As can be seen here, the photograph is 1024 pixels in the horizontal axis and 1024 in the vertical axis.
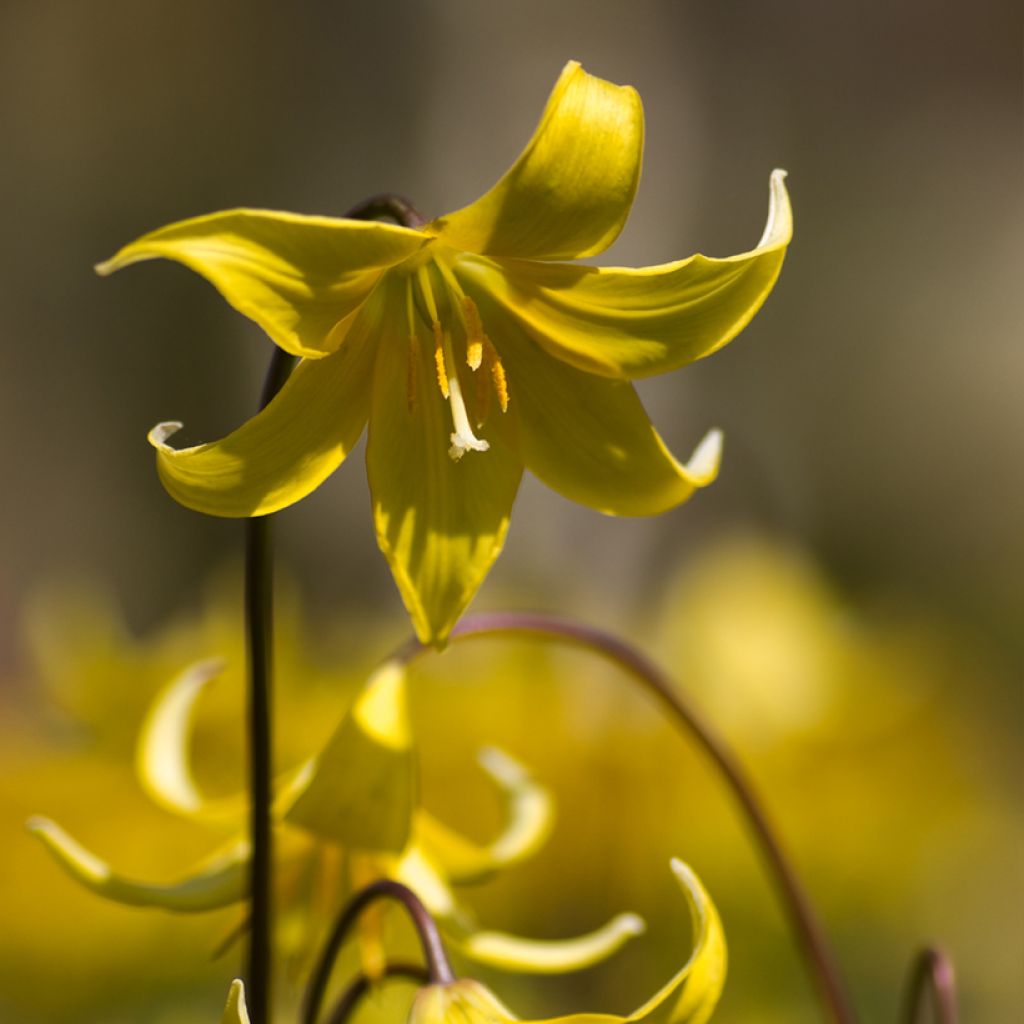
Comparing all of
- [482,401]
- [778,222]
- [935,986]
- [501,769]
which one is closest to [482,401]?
[482,401]

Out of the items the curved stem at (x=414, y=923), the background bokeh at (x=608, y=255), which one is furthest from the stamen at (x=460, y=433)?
the background bokeh at (x=608, y=255)

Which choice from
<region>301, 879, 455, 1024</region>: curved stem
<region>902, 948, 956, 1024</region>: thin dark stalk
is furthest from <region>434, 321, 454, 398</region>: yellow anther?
<region>902, 948, 956, 1024</region>: thin dark stalk

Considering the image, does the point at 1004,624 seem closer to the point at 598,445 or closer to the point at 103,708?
the point at 103,708

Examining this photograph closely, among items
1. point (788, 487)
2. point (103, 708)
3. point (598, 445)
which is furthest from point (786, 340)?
point (598, 445)

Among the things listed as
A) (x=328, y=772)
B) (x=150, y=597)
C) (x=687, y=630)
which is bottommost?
(x=150, y=597)

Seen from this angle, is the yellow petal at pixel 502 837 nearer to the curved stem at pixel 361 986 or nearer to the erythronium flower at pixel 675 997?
the curved stem at pixel 361 986

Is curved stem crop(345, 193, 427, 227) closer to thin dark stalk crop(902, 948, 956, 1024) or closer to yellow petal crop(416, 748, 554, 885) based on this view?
yellow petal crop(416, 748, 554, 885)

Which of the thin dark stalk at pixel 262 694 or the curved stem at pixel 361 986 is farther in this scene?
the curved stem at pixel 361 986
